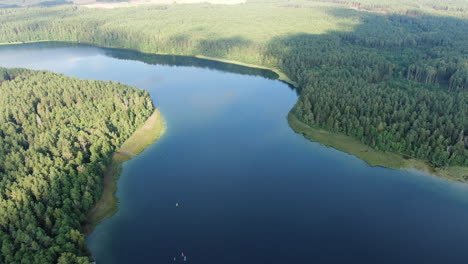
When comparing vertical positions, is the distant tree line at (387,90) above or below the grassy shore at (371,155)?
above

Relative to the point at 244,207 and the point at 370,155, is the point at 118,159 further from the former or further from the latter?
the point at 370,155

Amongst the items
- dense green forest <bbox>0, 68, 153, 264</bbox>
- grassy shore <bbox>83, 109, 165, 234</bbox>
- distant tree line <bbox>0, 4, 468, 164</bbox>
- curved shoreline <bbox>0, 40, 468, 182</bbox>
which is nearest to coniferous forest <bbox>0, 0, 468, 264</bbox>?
dense green forest <bbox>0, 68, 153, 264</bbox>

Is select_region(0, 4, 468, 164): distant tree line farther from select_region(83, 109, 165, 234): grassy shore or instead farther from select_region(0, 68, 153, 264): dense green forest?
select_region(0, 68, 153, 264): dense green forest

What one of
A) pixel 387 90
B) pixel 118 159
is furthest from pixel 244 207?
pixel 387 90

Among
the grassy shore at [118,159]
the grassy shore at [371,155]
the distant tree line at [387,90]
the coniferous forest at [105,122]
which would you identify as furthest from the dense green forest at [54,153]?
the distant tree line at [387,90]

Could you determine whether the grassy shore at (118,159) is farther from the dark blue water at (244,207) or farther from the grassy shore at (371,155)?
the grassy shore at (371,155)

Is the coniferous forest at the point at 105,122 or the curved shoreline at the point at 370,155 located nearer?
the coniferous forest at the point at 105,122
